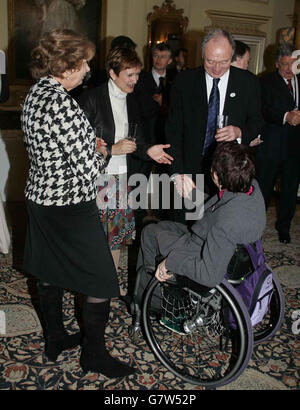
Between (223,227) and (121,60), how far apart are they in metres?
1.25

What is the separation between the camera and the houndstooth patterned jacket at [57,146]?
1.71m

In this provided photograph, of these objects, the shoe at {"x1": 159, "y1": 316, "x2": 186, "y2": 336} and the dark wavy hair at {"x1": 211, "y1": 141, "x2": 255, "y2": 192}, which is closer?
the dark wavy hair at {"x1": 211, "y1": 141, "x2": 255, "y2": 192}

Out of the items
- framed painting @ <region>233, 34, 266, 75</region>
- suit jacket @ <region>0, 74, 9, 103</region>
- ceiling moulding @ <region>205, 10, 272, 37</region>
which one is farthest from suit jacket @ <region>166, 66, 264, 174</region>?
framed painting @ <region>233, 34, 266, 75</region>

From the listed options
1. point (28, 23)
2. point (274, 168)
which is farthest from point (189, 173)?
point (28, 23)

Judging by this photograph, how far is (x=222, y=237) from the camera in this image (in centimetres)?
179

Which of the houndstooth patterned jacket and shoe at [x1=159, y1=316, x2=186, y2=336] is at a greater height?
the houndstooth patterned jacket

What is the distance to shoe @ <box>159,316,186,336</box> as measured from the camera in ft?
7.04

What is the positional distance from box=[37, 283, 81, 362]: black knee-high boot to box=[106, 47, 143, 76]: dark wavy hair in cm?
131

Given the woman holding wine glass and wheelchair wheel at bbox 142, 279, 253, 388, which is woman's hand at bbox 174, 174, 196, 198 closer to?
the woman holding wine glass

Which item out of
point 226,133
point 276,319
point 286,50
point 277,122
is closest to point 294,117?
point 277,122

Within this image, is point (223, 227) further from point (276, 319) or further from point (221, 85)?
point (221, 85)

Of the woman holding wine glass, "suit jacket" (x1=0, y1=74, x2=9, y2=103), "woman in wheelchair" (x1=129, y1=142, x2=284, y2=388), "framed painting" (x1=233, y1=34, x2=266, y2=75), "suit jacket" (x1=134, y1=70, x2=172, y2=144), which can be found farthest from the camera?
"framed painting" (x1=233, y1=34, x2=266, y2=75)

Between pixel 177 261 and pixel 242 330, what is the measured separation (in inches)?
16.5

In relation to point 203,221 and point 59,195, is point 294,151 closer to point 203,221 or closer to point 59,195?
point 203,221
